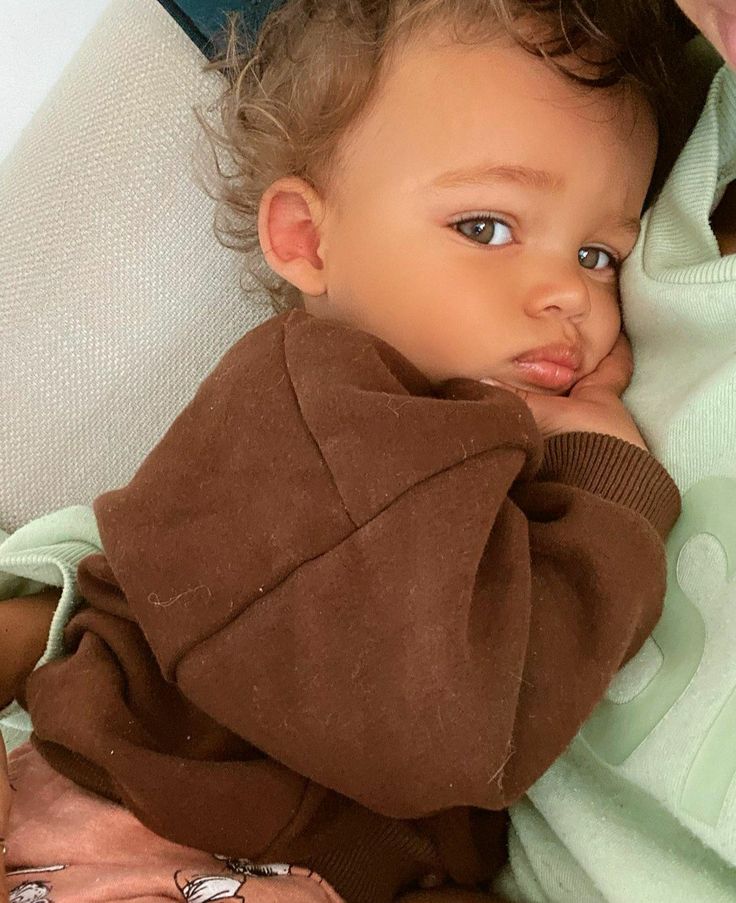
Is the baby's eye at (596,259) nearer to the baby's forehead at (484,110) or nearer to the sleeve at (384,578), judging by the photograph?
the baby's forehead at (484,110)

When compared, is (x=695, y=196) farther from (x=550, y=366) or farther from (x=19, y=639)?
(x=19, y=639)

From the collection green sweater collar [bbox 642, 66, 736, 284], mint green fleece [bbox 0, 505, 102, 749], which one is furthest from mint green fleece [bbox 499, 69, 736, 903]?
mint green fleece [bbox 0, 505, 102, 749]

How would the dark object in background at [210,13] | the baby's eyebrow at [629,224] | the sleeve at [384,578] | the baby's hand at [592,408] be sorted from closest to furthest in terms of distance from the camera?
the sleeve at [384,578], the baby's hand at [592,408], the baby's eyebrow at [629,224], the dark object in background at [210,13]

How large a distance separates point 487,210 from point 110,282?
1.56ft

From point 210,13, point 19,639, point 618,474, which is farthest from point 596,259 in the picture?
point 19,639

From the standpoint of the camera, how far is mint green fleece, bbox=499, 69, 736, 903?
1.99 feet

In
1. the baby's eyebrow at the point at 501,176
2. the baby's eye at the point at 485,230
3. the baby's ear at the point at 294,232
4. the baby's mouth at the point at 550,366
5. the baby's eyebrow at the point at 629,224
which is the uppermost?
the baby's ear at the point at 294,232

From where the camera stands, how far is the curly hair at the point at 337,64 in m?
0.81

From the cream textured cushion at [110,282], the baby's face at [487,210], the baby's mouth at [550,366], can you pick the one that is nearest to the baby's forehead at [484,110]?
the baby's face at [487,210]

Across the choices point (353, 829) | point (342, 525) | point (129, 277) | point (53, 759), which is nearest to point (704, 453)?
point (342, 525)

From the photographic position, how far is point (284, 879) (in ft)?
2.33

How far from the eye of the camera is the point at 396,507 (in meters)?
Result: 0.61

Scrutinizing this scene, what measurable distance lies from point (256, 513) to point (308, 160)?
0.43m

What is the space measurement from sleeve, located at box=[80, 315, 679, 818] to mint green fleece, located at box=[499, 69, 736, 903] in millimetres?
39
